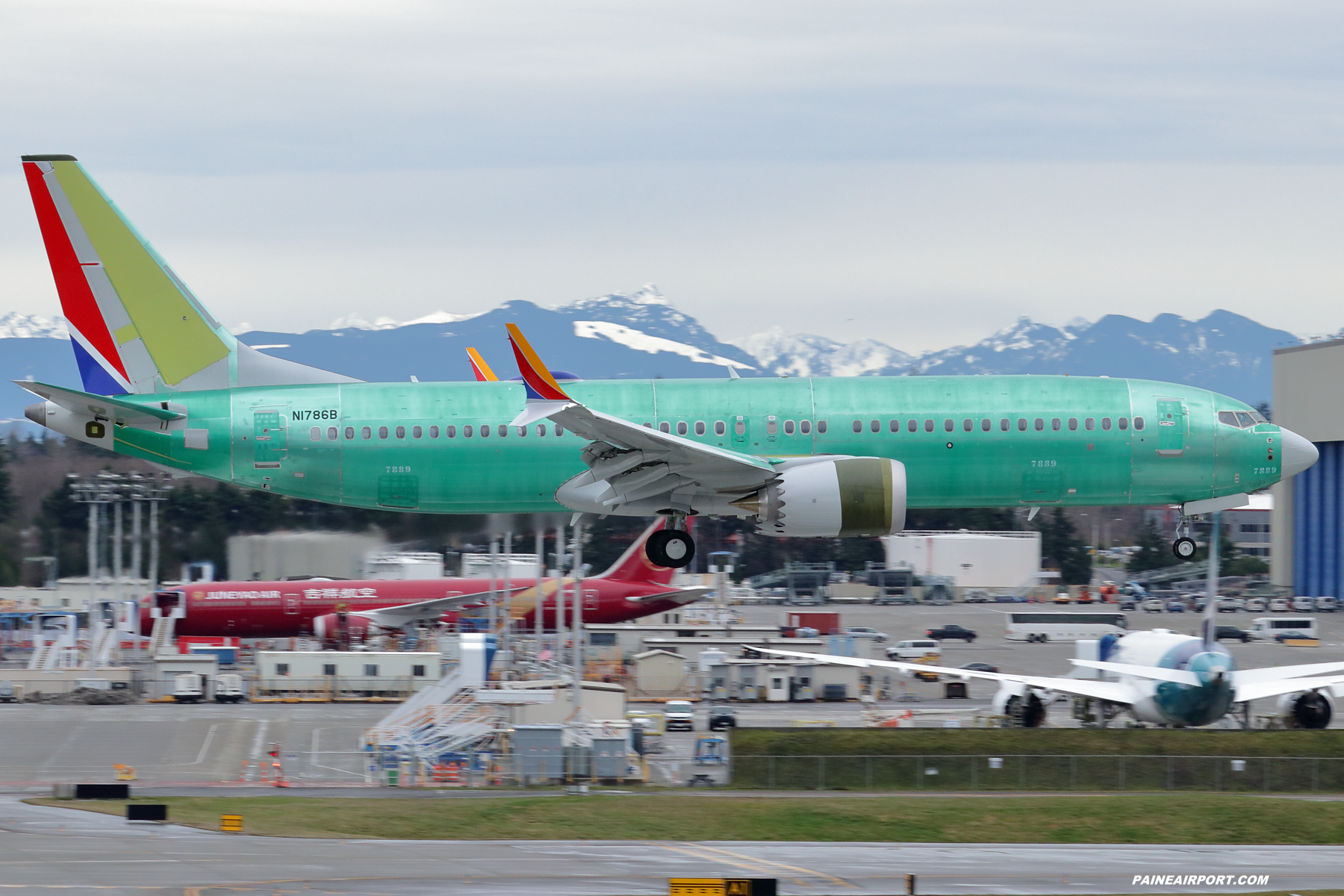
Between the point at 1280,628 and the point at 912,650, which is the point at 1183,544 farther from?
the point at 1280,628

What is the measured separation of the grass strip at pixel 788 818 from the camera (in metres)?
36.6

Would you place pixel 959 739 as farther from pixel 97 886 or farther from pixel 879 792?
pixel 97 886

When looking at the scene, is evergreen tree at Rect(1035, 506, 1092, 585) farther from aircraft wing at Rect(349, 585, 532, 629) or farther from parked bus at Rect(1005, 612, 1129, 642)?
aircraft wing at Rect(349, 585, 532, 629)

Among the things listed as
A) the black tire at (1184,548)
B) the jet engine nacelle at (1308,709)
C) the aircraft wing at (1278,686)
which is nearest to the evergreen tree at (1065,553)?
the jet engine nacelle at (1308,709)

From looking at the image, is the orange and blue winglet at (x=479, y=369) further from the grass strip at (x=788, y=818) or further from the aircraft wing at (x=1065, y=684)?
the aircraft wing at (x=1065, y=684)

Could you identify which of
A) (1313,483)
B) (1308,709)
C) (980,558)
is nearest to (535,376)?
(1308,709)

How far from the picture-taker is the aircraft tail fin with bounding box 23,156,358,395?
1702 inches

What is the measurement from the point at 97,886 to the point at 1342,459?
346 ft

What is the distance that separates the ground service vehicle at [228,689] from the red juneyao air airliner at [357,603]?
9.67 m

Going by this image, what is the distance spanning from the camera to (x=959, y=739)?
47.1 meters

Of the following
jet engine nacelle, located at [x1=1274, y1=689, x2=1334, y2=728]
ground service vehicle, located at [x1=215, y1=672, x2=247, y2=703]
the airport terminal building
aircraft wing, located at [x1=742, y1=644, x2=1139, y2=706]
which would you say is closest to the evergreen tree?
the airport terminal building

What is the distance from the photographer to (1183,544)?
43062 millimetres

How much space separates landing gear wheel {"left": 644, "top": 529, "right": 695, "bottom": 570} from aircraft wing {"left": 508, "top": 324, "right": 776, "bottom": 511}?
1.23 metres

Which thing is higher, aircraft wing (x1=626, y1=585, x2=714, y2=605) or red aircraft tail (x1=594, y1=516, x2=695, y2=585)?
red aircraft tail (x1=594, y1=516, x2=695, y2=585)
